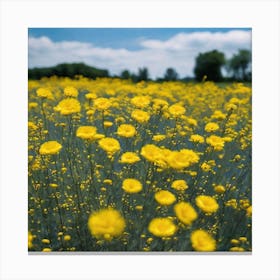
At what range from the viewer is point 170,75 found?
252 centimetres

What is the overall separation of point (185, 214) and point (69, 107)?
2.58 ft

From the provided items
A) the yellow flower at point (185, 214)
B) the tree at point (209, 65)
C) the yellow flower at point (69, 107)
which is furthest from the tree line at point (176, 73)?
the yellow flower at point (185, 214)

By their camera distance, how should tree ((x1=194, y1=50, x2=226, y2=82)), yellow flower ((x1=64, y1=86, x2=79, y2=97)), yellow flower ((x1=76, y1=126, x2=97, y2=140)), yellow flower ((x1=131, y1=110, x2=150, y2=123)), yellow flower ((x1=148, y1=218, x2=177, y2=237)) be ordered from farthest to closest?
tree ((x1=194, y1=50, x2=226, y2=82)) < yellow flower ((x1=64, y1=86, x2=79, y2=97)) < yellow flower ((x1=131, y1=110, x2=150, y2=123)) < yellow flower ((x1=76, y1=126, x2=97, y2=140)) < yellow flower ((x1=148, y1=218, x2=177, y2=237))

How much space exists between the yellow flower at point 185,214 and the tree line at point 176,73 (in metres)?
0.84

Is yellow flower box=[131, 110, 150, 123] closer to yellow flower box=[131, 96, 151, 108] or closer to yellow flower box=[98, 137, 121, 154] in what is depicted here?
yellow flower box=[131, 96, 151, 108]

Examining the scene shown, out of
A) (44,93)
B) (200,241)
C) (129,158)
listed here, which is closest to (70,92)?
(44,93)

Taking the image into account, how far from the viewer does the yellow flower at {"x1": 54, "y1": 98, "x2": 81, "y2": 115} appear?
2.18 metres

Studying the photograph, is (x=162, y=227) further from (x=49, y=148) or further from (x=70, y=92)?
(x=70, y=92)

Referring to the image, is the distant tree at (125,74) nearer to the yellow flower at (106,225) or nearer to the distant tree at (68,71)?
the distant tree at (68,71)

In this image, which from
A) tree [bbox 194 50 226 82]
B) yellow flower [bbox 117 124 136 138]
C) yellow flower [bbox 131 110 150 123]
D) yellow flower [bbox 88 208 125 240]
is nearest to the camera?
yellow flower [bbox 88 208 125 240]

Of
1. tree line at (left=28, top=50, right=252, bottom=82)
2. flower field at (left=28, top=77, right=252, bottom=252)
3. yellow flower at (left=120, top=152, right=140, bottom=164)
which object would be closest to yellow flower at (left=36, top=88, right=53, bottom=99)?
flower field at (left=28, top=77, right=252, bottom=252)

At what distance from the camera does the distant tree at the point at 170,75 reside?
2.49 metres
